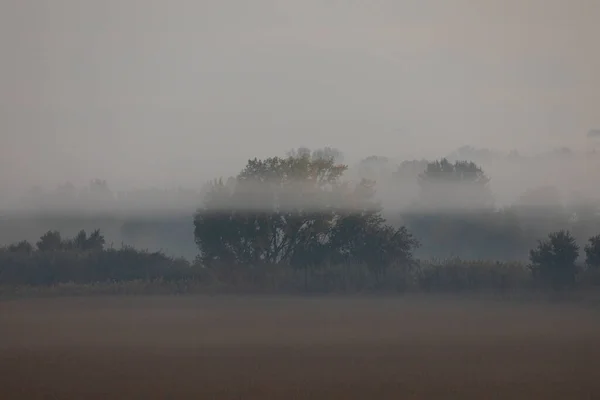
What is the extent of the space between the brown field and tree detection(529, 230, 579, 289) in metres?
6.09

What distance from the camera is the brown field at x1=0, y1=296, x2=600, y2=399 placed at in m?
19.2

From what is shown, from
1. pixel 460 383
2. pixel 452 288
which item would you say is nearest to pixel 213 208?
pixel 452 288

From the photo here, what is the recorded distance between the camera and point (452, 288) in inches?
1921

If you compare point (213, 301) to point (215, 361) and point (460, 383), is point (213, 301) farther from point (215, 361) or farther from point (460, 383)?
point (460, 383)

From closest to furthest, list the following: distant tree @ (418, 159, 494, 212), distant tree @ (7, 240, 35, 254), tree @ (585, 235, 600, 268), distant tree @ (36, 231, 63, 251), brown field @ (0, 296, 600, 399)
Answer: brown field @ (0, 296, 600, 399), tree @ (585, 235, 600, 268), distant tree @ (7, 240, 35, 254), distant tree @ (36, 231, 63, 251), distant tree @ (418, 159, 494, 212)

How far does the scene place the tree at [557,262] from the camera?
46844 mm

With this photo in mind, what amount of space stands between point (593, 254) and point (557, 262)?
97.4 inches

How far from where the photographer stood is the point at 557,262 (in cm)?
4741

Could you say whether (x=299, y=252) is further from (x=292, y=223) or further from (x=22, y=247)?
(x=22, y=247)

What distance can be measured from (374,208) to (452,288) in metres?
10.2

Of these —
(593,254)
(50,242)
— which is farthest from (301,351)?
(50,242)

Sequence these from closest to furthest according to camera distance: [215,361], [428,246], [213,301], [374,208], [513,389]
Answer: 1. [513,389]
2. [215,361]
3. [213,301]
4. [374,208]
5. [428,246]

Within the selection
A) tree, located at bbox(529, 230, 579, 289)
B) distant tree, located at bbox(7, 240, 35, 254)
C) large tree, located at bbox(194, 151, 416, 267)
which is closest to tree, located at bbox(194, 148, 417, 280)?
large tree, located at bbox(194, 151, 416, 267)

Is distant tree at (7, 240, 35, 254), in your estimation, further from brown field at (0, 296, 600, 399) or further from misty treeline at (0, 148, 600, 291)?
brown field at (0, 296, 600, 399)
